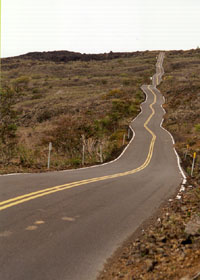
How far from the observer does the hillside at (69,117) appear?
1939 centimetres

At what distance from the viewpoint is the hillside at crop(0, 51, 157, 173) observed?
763 inches

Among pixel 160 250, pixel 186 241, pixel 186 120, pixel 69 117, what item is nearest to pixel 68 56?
pixel 69 117

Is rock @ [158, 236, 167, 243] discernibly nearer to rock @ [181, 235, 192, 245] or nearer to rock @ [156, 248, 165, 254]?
rock @ [181, 235, 192, 245]

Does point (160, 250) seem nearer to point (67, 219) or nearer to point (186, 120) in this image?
point (67, 219)

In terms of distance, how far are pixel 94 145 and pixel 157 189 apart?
12.3 meters

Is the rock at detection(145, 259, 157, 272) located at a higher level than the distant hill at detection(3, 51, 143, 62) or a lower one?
lower

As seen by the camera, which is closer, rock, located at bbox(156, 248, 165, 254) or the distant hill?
rock, located at bbox(156, 248, 165, 254)

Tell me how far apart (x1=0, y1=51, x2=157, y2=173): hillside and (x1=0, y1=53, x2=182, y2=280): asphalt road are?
4140 mm

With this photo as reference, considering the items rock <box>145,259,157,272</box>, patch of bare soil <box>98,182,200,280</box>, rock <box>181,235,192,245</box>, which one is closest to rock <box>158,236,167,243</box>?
patch of bare soil <box>98,182,200,280</box>

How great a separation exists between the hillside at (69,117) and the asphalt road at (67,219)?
13.6 feet

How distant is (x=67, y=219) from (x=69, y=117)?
34.3 m

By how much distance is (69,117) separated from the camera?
134 feet

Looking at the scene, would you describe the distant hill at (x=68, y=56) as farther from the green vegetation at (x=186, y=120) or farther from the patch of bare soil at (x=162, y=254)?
the patch of bare soil at (x=162, y=254)

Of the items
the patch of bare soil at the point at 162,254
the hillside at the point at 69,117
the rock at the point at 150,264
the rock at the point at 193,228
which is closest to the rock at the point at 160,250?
the patch of bare soil at the point at 162,254
